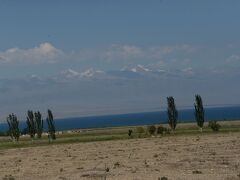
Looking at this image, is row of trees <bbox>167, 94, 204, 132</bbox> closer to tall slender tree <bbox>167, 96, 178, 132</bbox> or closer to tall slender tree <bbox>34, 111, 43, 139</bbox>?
tall slender tree <bbox>167, 96, 178, 132</bbox>

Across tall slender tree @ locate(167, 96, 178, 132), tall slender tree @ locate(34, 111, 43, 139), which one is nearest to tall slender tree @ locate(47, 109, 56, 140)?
tall slender tree @ locate(34, 111, 43, 139)

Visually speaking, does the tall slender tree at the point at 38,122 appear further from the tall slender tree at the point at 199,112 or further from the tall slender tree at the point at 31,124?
the tall slender tree at the point at 199,112

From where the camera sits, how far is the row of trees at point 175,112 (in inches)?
4751

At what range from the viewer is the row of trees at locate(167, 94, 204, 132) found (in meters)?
121

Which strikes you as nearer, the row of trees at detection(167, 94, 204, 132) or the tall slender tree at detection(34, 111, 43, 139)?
the row of trees at detection(167, 94, 204, 132)

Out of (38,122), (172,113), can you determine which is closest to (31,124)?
(38,122)

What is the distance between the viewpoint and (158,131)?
394ft

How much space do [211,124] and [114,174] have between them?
274ft

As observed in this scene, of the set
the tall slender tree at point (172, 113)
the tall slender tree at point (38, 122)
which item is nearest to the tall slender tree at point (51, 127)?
the tall slender tree at point (38, 122)

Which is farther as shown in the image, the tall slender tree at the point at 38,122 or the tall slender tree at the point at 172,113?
the tall slender tree at the point at 38,122

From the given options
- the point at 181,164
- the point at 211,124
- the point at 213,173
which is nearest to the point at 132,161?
the point at 181,164

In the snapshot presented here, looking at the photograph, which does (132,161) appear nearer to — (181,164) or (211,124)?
(181,164)

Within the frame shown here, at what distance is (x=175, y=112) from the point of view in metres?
127

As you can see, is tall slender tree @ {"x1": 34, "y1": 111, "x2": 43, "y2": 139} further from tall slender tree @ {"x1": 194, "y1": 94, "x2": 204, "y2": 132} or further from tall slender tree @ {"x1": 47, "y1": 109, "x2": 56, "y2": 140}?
tall slender tree @ {"x1": 194, "y1": 94, "x2": 204, "y2": 132}
